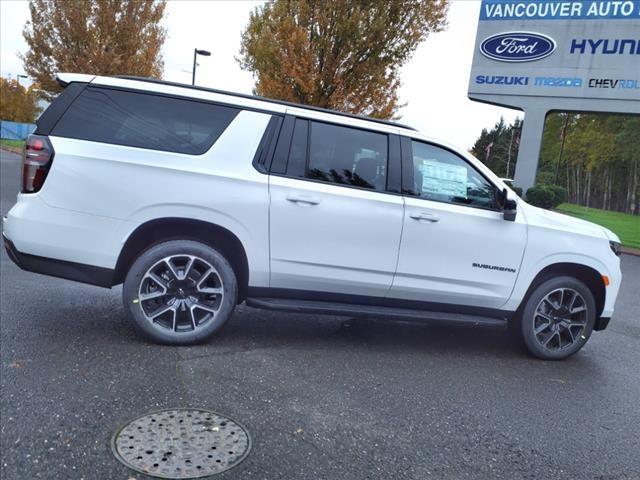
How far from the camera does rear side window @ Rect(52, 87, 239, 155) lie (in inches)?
163

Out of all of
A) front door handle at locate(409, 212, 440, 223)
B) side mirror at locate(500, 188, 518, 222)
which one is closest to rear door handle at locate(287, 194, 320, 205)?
front door handle at locate(409, 212, 440, 223)

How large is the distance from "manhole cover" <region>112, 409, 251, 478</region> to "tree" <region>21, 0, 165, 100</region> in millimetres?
23108

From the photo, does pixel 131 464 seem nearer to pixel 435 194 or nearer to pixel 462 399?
pixel 462 399

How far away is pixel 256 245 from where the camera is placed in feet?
14.2

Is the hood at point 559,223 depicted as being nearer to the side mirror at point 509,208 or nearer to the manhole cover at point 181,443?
the side mirror at point 509,208

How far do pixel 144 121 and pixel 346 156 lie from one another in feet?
5.30

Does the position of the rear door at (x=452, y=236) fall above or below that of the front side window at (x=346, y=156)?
below

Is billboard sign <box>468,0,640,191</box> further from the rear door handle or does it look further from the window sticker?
the rear door handle

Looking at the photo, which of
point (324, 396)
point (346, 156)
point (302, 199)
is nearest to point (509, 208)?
point (346, 156)

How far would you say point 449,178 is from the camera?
15.6 ft

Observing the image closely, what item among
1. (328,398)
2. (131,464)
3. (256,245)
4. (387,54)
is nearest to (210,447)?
(131,464)

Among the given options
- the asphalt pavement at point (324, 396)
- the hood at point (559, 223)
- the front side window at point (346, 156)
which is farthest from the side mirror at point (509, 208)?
the asphalt pavement at point (324, 396)

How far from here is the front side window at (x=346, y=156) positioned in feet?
14.8

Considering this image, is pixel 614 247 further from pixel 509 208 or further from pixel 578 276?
pixel 509 208
